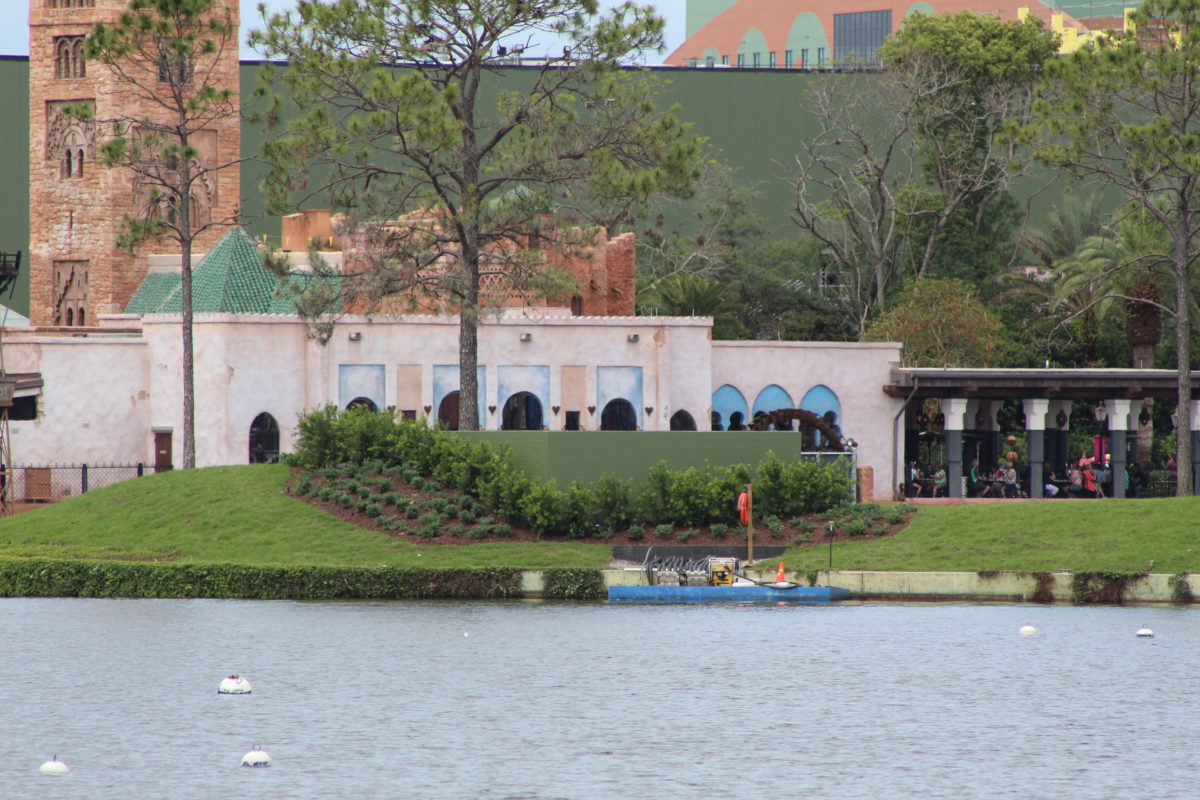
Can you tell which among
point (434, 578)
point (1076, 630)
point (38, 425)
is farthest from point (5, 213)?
point (1076, 630)

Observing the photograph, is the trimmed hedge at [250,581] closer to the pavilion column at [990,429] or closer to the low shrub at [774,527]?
the low shrub at [774,527]

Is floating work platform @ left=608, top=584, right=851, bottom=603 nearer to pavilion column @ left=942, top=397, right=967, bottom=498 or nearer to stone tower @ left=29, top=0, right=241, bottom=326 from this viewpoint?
pavilion column @ left=942, top=397, right=967, bottom=498

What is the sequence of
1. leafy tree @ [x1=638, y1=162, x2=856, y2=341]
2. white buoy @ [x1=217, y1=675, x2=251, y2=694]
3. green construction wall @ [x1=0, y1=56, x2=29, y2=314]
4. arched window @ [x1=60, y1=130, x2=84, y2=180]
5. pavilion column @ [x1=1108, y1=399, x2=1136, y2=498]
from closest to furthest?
white buoy @ [x1=217, y1=675, x2=251, y2=694] → pavilion column @ [x1=1108, y1=399, x2=1136, y2=498] → arched window @ [x1=60, y1=130, x2=84, y2=180] → leafy tree @ [x1=638, y1=162, x2=856, y2=341] → green construction wall @ [x1=0, y1=56, x2=29, y2=314]

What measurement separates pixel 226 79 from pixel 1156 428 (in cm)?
3681

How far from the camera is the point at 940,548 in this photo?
114 feet

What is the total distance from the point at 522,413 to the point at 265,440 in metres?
6.89

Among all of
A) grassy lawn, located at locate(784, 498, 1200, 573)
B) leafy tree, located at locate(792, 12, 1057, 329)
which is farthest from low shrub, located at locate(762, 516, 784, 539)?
leafy tree, located at locate(792, 12, 1057, 329)

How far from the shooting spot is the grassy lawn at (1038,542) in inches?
1325

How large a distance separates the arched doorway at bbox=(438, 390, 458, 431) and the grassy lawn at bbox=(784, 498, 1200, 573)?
15003mm

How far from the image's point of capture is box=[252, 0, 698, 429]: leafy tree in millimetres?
41406

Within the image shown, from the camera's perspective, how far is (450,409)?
48094 millimetres

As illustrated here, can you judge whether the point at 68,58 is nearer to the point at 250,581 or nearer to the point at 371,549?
the point at 371,549

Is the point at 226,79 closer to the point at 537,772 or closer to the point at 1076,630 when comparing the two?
the point at 1076,630

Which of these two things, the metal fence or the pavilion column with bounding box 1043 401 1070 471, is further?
the pavilion column with bounding box 1043 401 1070 471
